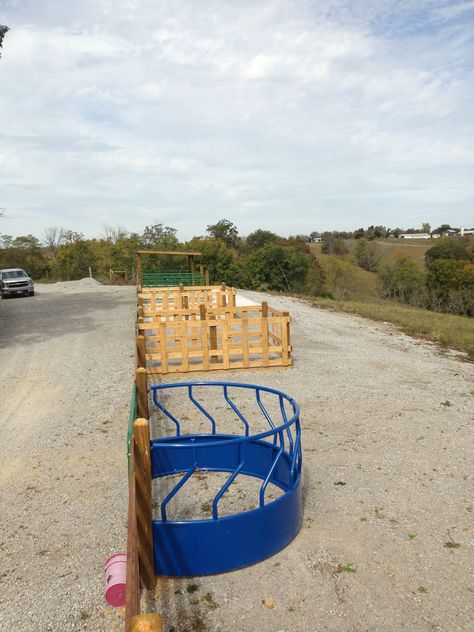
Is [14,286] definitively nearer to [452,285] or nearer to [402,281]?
[402,281]

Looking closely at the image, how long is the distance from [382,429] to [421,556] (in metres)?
2.89

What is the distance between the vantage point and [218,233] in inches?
2685

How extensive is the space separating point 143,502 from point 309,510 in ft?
6.34

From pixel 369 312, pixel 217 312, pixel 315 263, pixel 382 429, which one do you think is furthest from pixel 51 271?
pixel 382 429

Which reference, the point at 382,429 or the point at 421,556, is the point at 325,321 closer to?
the point at 382,429

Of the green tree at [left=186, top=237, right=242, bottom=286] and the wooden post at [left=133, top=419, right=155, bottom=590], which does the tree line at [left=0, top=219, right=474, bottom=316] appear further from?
the wooden post at [left=133, top=419, right=155, bottom=590]

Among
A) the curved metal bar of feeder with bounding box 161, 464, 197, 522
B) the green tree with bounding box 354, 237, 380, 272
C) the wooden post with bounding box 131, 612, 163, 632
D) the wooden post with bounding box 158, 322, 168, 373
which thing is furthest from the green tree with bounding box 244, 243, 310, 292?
the wooden post with bounding box 131, 612, 163, 632

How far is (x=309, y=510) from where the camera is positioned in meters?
4.71

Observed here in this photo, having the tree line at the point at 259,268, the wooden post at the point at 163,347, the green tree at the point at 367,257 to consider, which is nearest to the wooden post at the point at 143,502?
the wooden post at the point at 163,347

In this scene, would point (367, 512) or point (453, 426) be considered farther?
point (453, 426)

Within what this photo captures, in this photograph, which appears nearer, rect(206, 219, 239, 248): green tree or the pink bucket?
the pink bucket

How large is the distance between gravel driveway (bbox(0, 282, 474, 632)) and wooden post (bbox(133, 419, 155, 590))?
0.76ft

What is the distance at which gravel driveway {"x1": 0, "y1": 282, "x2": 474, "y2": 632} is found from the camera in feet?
11.0

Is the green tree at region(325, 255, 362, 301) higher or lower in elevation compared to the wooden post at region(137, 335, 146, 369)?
lower
